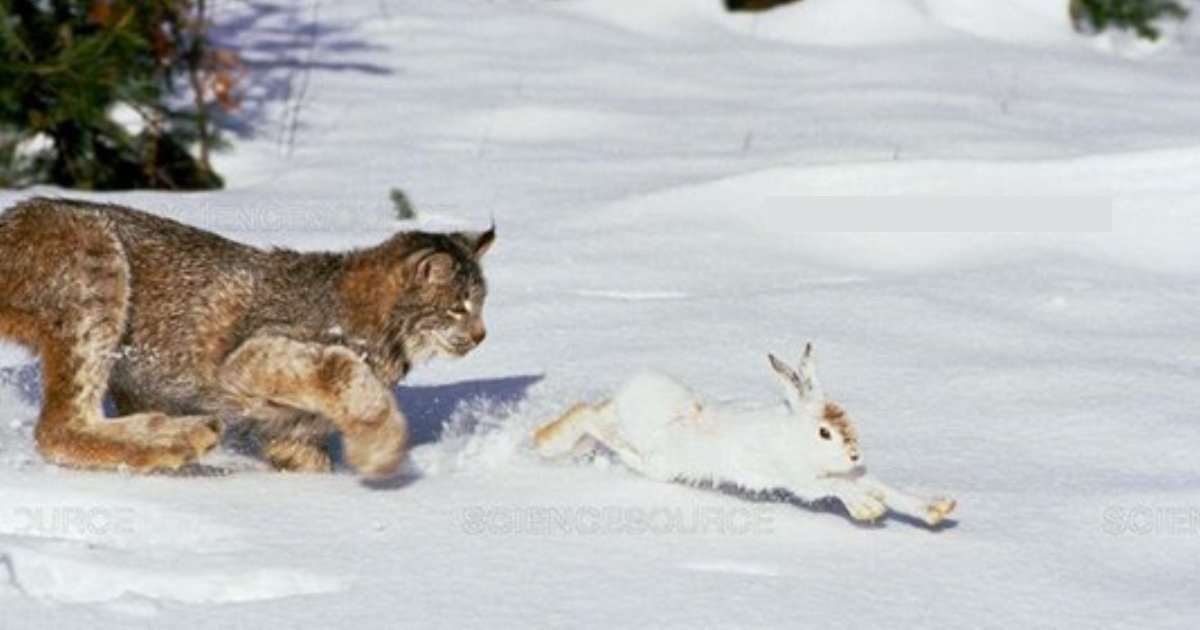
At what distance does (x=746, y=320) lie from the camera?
686 cm

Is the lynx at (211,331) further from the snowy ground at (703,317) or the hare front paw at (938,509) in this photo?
the hare front paw at (938,509)

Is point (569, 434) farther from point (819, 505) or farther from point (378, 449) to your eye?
point (819, 505)

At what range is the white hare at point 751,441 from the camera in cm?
479

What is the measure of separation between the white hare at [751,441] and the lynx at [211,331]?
0.47 meters

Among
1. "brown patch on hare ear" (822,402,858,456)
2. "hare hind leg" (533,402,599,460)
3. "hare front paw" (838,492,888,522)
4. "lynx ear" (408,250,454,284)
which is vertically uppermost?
"lynx ear" (408,250,454,284)

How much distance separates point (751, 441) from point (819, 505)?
0.96 ft

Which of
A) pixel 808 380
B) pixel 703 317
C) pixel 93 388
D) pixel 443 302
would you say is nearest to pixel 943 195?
A: pixel 703 317

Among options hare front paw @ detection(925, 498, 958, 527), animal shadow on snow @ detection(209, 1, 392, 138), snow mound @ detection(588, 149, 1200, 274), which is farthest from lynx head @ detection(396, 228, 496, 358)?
animal shadow on snow @ detection(209, 1, 392, 138)

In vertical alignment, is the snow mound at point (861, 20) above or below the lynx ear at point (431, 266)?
below

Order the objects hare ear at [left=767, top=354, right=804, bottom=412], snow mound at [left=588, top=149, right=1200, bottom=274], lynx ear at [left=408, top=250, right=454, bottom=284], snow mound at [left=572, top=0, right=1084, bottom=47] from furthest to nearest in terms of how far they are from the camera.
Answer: snow mound at [left=572, top=0, right=1084, bottom=47] < snow mound at [left=588, top=149, right=1200, bottom=274] < lynx ear at [left=408, top=250, right=454, bottom=284] < hare ear at [left=767, top=354, right=804, bottom=412]

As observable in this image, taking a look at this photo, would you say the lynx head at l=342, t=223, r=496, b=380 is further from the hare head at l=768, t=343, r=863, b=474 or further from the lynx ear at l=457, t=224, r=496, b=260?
the hare head at l=768, t=343, r=863, b=474

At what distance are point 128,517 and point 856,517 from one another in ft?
A: 4.91

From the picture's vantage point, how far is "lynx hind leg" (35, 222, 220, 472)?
505 centimetres

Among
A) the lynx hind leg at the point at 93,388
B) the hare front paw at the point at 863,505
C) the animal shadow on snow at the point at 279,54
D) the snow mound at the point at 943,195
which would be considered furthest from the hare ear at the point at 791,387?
the animal shadow on snow at the point at 279,54
